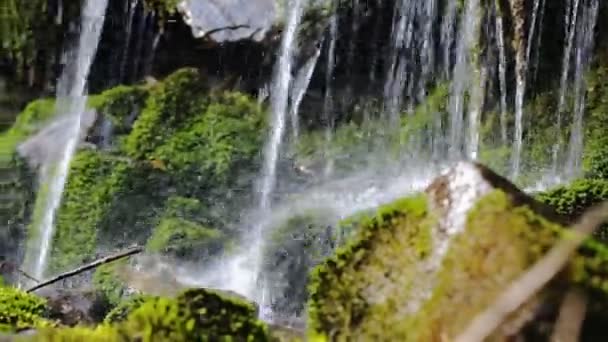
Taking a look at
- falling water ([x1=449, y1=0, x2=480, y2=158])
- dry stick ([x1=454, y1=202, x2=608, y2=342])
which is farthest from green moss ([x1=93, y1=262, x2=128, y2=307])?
dry stick ([x1=454, y1=202, x2=608, y2=342])

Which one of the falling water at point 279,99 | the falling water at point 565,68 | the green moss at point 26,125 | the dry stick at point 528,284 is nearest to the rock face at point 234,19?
the falling water at point 279,99

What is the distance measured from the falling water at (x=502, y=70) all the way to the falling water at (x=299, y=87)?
164 centimetres

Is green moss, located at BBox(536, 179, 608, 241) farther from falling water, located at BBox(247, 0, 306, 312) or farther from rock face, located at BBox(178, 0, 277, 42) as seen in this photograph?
rock face, located at BBox(178, 0, 277, 42)

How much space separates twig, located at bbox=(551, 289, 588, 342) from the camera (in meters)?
1.83

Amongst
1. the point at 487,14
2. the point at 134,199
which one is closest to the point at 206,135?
the point at 134,199

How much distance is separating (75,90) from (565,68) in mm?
4573

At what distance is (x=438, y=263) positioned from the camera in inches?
83.2

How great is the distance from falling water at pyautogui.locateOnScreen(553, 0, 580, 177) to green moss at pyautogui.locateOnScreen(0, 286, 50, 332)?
5.27 metres

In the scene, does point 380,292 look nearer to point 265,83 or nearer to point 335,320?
point 335,320

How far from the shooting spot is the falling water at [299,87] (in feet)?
29.4

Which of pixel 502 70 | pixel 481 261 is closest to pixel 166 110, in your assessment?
pixel 502 70

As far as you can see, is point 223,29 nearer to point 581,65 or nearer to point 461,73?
point 461,73

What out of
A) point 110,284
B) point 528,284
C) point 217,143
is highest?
point 528,284

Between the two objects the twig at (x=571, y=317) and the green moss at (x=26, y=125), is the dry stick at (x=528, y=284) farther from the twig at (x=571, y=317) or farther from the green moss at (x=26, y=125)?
the green moss at (x=26, y=125)
